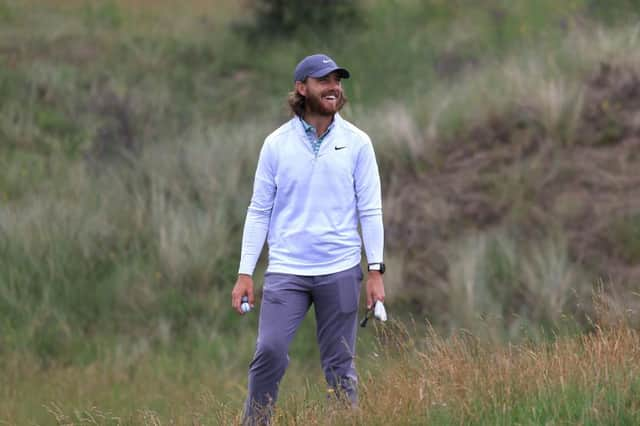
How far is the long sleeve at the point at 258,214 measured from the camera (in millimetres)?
5730

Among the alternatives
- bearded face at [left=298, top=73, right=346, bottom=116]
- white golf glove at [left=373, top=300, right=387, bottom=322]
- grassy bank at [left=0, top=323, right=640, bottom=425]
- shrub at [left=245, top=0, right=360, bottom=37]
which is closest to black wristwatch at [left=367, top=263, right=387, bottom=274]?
white golf glove at [left=373, top=300, right=387, bottom=322]

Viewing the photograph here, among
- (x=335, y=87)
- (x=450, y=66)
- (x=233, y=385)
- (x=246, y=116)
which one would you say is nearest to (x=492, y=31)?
(x=450, y=66)

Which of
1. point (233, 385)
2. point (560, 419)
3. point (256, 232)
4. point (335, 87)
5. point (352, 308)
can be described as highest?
point (335, 87)

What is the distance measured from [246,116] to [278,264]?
37.6 ft

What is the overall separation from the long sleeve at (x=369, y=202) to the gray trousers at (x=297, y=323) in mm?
148

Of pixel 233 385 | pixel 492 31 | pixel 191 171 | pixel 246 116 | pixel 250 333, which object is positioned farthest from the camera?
pixel 492 31

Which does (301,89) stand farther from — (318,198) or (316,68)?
(318,198)

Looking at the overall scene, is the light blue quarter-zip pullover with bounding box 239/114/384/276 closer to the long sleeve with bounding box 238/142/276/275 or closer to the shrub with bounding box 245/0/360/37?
the long sleeve with bounding box 238/142/276/275

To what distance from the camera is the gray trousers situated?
561cm

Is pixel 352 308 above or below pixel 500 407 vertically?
above

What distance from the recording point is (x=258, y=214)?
5.81m

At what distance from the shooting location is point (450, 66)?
17.8 meters

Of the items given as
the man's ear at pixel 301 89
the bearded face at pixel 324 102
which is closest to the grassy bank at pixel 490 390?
the bearded face at pixel 324 102

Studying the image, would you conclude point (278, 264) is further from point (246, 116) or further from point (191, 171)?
point (246, 116)
